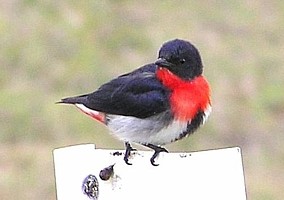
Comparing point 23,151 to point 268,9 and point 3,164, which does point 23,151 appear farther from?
point 268,9

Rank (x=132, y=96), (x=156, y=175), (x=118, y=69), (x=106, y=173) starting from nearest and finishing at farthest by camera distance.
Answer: (x=156, y=175) → (x=106, y=173) → (x=132, y=96) → (x=118, y=69)

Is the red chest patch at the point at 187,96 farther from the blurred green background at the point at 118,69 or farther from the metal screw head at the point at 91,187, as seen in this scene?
the blurred green background at the point at 118,69

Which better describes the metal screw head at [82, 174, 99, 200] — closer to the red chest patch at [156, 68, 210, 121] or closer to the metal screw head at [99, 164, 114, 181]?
the metal screw head at [99, 164, 114, 181]

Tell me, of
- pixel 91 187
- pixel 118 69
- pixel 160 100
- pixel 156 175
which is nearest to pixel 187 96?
pixel 160 100

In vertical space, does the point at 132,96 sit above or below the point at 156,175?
above

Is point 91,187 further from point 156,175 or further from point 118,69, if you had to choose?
point 118,69

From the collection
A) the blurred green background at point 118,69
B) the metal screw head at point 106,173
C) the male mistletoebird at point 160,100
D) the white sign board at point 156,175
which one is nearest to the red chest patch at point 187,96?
the male mistletoebird at point 160,100

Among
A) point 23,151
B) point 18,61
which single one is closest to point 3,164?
point 23,151
